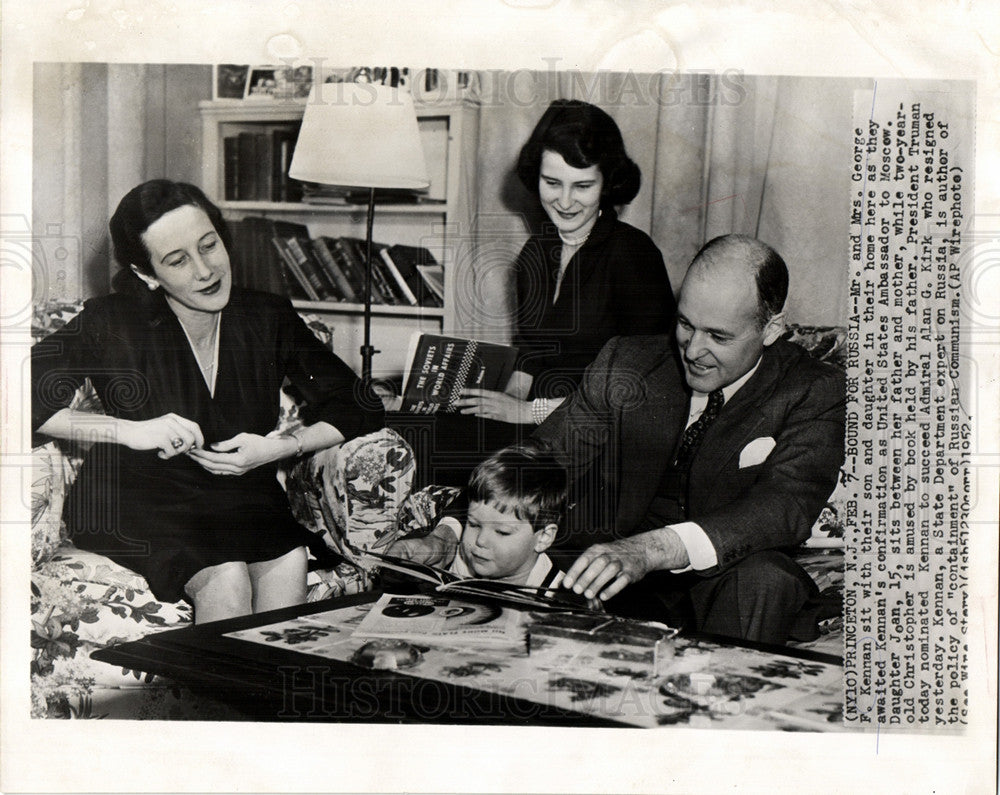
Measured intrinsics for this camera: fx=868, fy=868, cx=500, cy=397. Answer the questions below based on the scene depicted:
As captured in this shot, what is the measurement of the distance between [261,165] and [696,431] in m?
1.12

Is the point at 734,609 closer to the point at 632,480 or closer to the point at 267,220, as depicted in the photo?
the point at 632,480

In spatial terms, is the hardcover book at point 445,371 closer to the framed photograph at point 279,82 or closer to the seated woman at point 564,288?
the seated woman at point 564,288

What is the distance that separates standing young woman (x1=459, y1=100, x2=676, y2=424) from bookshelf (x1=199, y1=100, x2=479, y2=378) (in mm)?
137

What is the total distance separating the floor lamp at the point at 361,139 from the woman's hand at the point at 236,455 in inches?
23.3

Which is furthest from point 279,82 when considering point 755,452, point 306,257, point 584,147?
point 755,452

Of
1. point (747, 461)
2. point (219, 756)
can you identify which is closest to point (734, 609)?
point (747, 461)

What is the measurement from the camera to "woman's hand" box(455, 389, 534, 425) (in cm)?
191

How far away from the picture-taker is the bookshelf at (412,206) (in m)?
1.89

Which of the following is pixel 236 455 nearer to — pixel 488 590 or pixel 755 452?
pixel 488 590

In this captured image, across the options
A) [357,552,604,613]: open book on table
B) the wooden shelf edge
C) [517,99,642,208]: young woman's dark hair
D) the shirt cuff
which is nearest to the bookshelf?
the wooden shelf edge

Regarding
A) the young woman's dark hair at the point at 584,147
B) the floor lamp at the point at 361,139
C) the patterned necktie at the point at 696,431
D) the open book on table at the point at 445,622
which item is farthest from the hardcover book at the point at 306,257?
the patterned necktie at the point at 696,431

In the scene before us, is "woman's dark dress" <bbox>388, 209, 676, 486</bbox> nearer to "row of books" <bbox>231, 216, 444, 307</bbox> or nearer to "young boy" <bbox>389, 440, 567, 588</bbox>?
"young boy" <bbox>389, 440, 567, 588</bbox>

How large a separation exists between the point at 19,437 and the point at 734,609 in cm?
160

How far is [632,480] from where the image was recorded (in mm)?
1896
